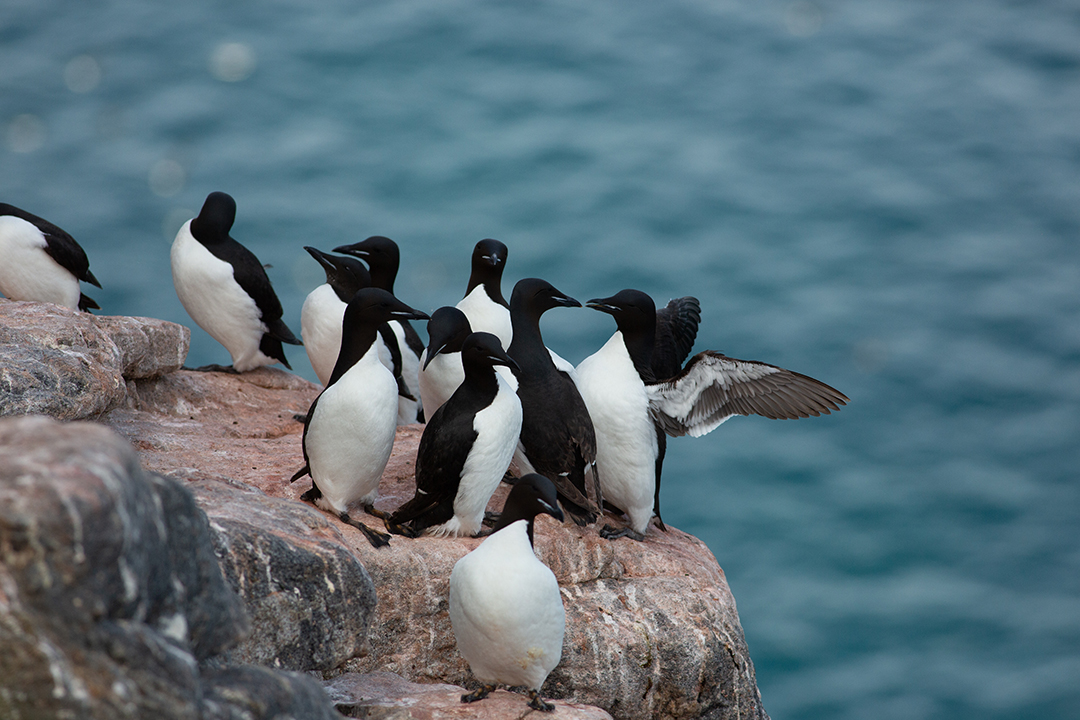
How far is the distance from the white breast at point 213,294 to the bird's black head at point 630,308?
8.93ft

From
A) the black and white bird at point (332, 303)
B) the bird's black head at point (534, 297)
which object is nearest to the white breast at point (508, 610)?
the bird's black head at point (534, 297)

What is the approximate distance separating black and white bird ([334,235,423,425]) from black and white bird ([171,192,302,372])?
0.75 m

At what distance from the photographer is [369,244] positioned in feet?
20.9

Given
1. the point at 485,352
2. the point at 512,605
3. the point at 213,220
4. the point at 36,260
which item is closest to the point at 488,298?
the point at 485,352

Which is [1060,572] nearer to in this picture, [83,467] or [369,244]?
[369,244]

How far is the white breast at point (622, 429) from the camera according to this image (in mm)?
5168

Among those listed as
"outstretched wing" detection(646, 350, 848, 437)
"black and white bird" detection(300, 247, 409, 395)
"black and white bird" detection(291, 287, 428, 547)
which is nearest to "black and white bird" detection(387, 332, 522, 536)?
"black and white bird" detection(291, 287, 428, 547)

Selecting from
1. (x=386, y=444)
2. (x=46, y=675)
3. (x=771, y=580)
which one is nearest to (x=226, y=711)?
(x=46, y=675)

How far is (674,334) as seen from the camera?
630cm

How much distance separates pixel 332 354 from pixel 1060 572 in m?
11.0

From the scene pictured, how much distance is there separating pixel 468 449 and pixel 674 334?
2.31m

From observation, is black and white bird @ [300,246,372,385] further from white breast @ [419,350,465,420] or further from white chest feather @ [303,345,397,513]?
white chest feather @ [303,345,397,513]

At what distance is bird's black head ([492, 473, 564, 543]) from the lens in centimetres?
383

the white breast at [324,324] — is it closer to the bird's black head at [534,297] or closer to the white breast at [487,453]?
the bird's black head at [534,297]
